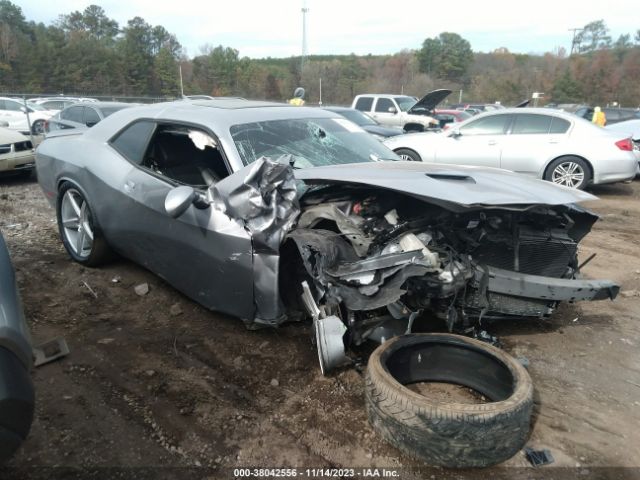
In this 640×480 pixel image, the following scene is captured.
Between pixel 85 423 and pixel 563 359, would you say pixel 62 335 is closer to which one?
pixel 85 423

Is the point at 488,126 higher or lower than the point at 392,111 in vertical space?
higher

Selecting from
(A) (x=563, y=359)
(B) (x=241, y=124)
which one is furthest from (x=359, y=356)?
(B) (x=241, y=124)

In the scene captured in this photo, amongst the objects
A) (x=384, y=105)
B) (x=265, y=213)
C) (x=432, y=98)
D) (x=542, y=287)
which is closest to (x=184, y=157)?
(x=265, y=213)

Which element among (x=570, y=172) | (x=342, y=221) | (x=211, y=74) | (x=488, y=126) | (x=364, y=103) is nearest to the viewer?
(x=342, y=221)

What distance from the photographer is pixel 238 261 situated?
9.41 feet

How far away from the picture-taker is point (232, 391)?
267cm

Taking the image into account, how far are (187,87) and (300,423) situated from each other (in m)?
50.7

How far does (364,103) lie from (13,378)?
15.9 metres

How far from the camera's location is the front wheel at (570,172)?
314 inches

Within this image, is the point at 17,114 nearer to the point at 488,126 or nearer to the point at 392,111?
the point at 392,111

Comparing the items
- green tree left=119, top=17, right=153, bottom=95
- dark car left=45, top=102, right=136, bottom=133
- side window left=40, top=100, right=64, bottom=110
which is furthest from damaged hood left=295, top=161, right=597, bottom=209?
green tree left=119, top=17, right=153, bottom=95

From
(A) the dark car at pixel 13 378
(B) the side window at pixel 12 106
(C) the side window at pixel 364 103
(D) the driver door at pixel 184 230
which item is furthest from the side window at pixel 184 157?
(B) the side window at pixel 12 106

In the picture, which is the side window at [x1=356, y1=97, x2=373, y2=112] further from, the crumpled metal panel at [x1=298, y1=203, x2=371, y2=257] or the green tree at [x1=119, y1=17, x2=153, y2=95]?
the green tree at [x1=119, y1=17, x2=153, y2=95]

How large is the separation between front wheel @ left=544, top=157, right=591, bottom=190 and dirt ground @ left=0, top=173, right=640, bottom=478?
4415 mm
